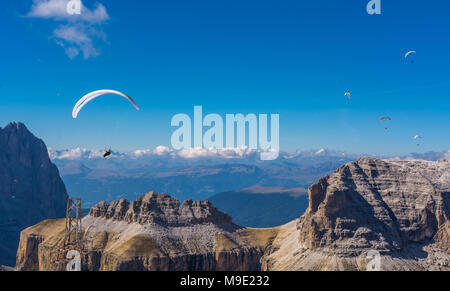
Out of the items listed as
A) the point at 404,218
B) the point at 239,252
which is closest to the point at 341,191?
the point at 404,218

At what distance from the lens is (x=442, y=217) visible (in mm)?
186750

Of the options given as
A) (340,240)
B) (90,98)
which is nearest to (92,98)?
(90,98)

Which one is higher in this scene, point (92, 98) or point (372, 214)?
point (92, 98)

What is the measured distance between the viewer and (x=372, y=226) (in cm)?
18150

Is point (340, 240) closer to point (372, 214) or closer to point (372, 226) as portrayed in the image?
point (372, 226)

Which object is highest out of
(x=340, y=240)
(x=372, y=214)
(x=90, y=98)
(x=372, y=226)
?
(x=90, y=98)

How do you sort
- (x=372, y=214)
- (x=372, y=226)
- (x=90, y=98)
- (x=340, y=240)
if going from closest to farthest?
(x=90, y=98) < (x=340, y=240) < (x=372, y=226) < (x=372, y=214)

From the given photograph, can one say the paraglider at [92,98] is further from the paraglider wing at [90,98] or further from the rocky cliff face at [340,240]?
the rocky cliff face at [340,240]

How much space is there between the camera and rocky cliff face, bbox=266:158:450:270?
173 m

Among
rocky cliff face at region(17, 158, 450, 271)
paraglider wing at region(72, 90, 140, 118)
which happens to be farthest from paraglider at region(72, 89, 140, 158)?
rocky cliff face at region(17, 158, 450, 271)

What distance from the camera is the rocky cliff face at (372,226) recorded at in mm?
172525

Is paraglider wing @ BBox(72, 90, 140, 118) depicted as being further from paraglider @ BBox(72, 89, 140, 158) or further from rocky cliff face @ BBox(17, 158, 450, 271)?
rocky cliff face @ BBox(17, 158, 450, 271)

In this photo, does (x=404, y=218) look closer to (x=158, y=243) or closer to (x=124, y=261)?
(x=158, y=243)
